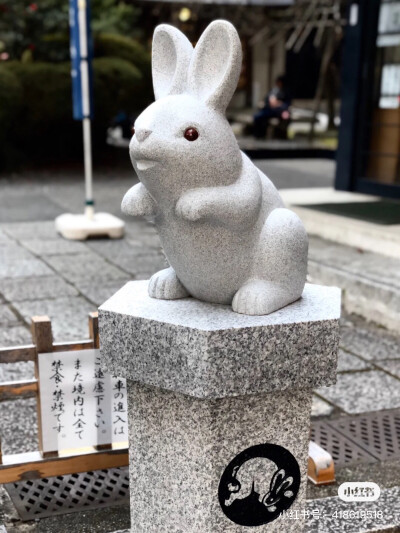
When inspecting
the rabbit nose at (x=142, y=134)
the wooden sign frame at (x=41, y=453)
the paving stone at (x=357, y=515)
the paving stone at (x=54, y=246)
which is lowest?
the paving stone at (x=54, y=246)

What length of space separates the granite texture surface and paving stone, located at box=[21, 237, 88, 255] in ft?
17.1

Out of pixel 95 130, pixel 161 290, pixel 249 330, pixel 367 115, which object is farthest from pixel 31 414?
pixel 95 130

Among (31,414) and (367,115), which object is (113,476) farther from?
(367,115)

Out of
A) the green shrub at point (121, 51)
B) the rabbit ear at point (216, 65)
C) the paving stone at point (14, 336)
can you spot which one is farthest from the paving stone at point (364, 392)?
the green shrub at point (121, 51)

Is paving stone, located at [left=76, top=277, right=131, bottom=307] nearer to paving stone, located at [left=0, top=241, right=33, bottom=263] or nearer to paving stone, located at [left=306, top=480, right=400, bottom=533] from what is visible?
paving stone, located at [left=0, top=241, right=33, bottom=263]

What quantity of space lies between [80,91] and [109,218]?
1.63 m

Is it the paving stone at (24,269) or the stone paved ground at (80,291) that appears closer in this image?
the stone paved ground at (80,291)

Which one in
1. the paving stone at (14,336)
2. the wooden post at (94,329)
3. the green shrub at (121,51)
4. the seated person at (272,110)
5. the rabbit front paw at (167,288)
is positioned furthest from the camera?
the seated person at (272,110)

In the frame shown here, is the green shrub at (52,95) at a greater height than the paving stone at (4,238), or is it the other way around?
the green shrub at (52,95)

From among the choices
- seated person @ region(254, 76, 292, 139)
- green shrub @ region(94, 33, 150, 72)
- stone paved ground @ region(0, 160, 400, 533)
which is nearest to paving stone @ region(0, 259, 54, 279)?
stone paved ground @ region(0, 160, 400, 533)

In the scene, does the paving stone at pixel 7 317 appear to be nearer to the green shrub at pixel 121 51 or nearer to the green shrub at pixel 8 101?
the green shrub at pixel 8 101

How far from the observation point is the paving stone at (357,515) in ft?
9.12

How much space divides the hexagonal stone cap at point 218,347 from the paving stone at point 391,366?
2.22 meters

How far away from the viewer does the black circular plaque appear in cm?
236
